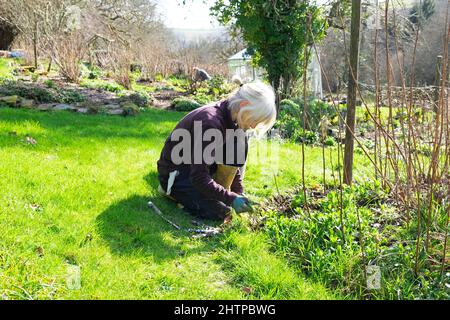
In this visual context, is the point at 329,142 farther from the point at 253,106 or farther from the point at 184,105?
the point at 253,106

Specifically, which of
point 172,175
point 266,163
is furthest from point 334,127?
point 172,175

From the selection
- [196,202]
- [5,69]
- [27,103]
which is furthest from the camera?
[5,69]

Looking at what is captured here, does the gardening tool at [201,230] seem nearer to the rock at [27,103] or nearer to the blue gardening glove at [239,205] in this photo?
the blue gardening glove at [239,205]

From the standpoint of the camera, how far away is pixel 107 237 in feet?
9.22

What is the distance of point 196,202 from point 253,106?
0.93 metres

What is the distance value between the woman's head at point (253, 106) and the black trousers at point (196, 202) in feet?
2.17

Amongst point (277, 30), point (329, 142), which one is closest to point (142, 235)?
point (329, 142)

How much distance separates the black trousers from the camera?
334 centimetres

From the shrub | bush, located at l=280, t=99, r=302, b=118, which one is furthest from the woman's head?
the shrub

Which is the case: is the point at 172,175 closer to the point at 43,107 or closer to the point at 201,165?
the point at 201,165

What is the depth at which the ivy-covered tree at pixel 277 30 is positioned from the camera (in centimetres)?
910

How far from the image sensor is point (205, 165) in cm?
317

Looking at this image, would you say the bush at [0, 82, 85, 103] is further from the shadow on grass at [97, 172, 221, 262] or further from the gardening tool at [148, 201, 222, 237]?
the gardening tool at [148, 201, 222, 237]
